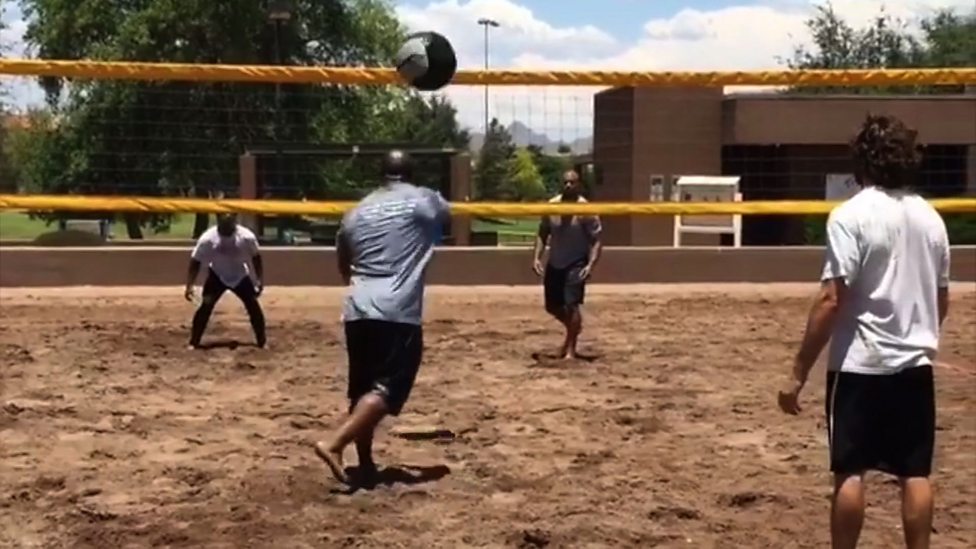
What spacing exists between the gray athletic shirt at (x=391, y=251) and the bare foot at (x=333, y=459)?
0.62 meters

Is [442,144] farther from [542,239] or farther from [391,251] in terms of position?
[391,251]

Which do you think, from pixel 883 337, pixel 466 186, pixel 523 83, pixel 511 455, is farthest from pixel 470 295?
pixel 883 337

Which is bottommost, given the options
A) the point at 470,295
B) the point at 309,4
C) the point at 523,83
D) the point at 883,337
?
the point at 470,295

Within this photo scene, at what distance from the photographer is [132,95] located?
23.7 m

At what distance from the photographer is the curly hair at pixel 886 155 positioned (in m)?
4.96

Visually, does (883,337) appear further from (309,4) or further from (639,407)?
(309,4)

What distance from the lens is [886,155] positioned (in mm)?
4969

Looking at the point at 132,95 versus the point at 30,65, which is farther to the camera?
the point at 132,95

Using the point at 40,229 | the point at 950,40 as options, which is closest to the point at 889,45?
the point at 950,40

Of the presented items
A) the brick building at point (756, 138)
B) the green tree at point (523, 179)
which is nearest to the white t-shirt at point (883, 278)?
the green tree at point (523, 179)

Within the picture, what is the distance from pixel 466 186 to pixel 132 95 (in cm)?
648

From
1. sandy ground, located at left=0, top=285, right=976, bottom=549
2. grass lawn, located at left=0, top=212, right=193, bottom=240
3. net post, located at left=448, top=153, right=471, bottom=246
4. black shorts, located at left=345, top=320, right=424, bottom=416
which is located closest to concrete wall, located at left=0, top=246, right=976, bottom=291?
net post, located at left=448, top=153, right=471, bottom=246

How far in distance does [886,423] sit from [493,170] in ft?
52.3

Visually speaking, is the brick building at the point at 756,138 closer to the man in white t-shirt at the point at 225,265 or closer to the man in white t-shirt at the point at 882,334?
the man in white t-shirt at the point at 225,265
